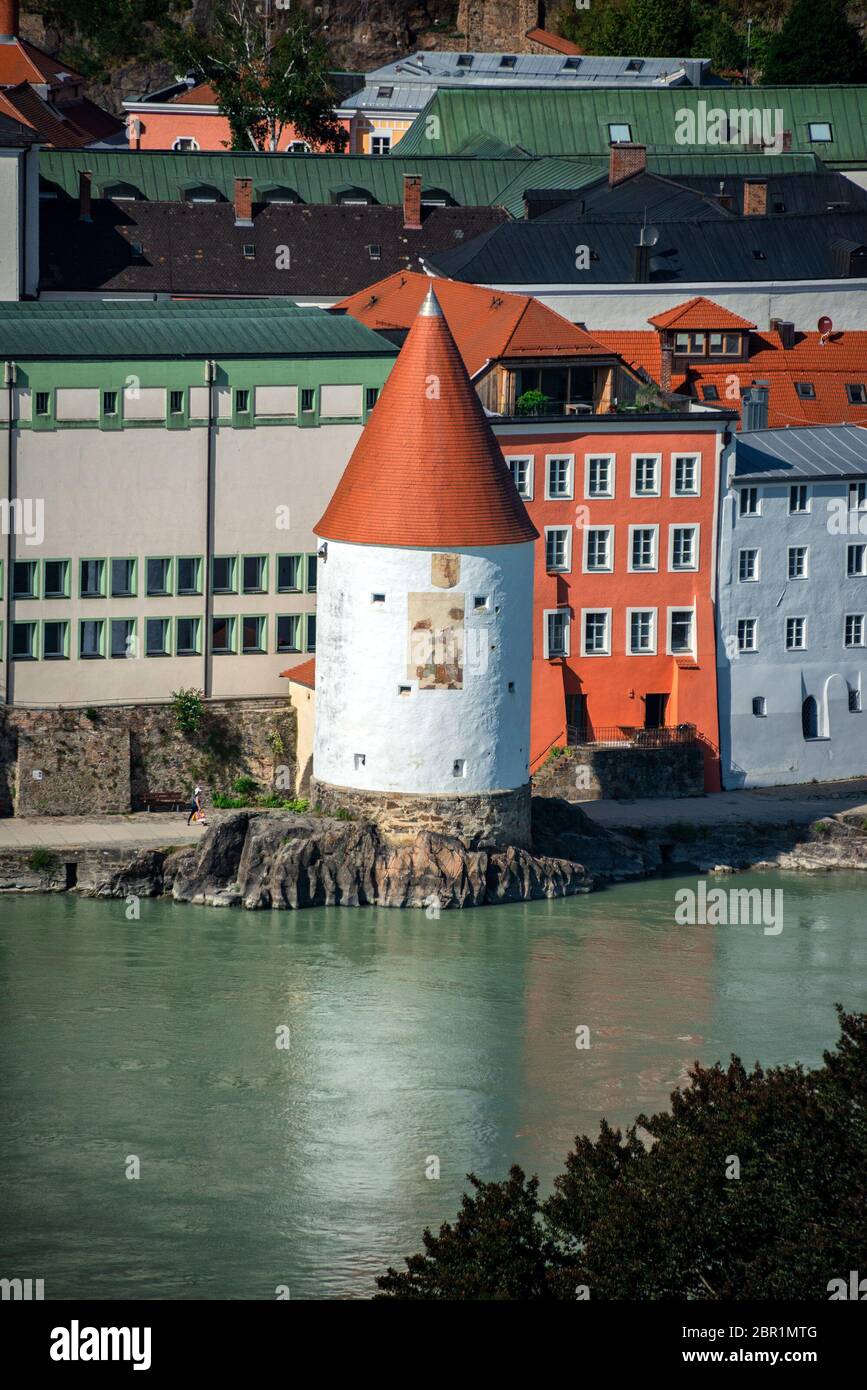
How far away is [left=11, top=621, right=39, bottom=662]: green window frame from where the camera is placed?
199ft

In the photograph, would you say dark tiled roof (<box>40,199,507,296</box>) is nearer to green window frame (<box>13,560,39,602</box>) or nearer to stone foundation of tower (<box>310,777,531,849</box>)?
green window frame (<box>13,560,39,602</box>)

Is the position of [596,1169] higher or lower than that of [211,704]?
lower

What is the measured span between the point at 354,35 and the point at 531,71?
13825 millimetres

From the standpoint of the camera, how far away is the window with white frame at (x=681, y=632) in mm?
65062

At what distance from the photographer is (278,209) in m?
84.8

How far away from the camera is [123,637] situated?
6144 cm

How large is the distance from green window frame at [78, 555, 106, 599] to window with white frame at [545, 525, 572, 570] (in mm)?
9151

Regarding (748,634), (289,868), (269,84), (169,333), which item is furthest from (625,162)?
(289,868)

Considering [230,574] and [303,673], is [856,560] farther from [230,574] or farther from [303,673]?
[230,574]

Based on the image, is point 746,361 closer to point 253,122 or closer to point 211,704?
point 211,704

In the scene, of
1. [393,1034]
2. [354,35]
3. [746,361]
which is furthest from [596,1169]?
[354,35]

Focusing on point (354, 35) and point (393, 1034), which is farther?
point (354, 35)

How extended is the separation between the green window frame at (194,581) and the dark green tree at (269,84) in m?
46.3

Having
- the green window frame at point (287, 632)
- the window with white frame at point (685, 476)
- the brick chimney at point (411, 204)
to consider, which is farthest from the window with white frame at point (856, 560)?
the brick chimney at point (411, 204)
